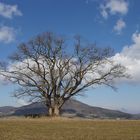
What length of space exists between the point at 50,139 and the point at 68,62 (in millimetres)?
39909

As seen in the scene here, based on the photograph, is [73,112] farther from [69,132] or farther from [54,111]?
[69,132]

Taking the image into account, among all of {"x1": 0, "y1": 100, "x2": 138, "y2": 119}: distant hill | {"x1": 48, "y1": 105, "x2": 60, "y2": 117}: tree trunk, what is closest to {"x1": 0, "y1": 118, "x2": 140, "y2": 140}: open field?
{"x1": 48, "y1": 105, "x2": 60, "y2": 117}: tree trunk

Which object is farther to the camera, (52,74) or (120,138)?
(52,74)

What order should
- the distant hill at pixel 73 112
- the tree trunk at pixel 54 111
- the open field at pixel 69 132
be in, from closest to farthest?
the open field at pixel 69 132 → the tree trunk at pixel 54 111 → the distant hill at pixel 73 112

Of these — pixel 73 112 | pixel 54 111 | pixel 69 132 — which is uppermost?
pixel 73 112

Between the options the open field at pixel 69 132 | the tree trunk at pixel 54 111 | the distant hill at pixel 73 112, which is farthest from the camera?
the distant hill at pixel 73 112

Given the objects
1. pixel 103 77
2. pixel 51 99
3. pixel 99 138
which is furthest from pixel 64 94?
pixel 99 138

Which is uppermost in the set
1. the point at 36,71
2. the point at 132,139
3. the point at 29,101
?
the point at 36,71

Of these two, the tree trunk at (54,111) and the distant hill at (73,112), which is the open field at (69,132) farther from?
the distant hill at (73,112)

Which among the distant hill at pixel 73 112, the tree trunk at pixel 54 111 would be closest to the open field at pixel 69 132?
the tree trunk at pixel 54 111

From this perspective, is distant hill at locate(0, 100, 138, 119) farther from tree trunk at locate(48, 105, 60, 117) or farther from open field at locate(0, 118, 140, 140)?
open field at locate(0, 118, 140, 140)

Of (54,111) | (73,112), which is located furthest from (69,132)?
(73,112)

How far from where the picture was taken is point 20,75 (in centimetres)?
6159

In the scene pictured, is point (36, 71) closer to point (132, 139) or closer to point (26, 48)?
point (26, 48)
